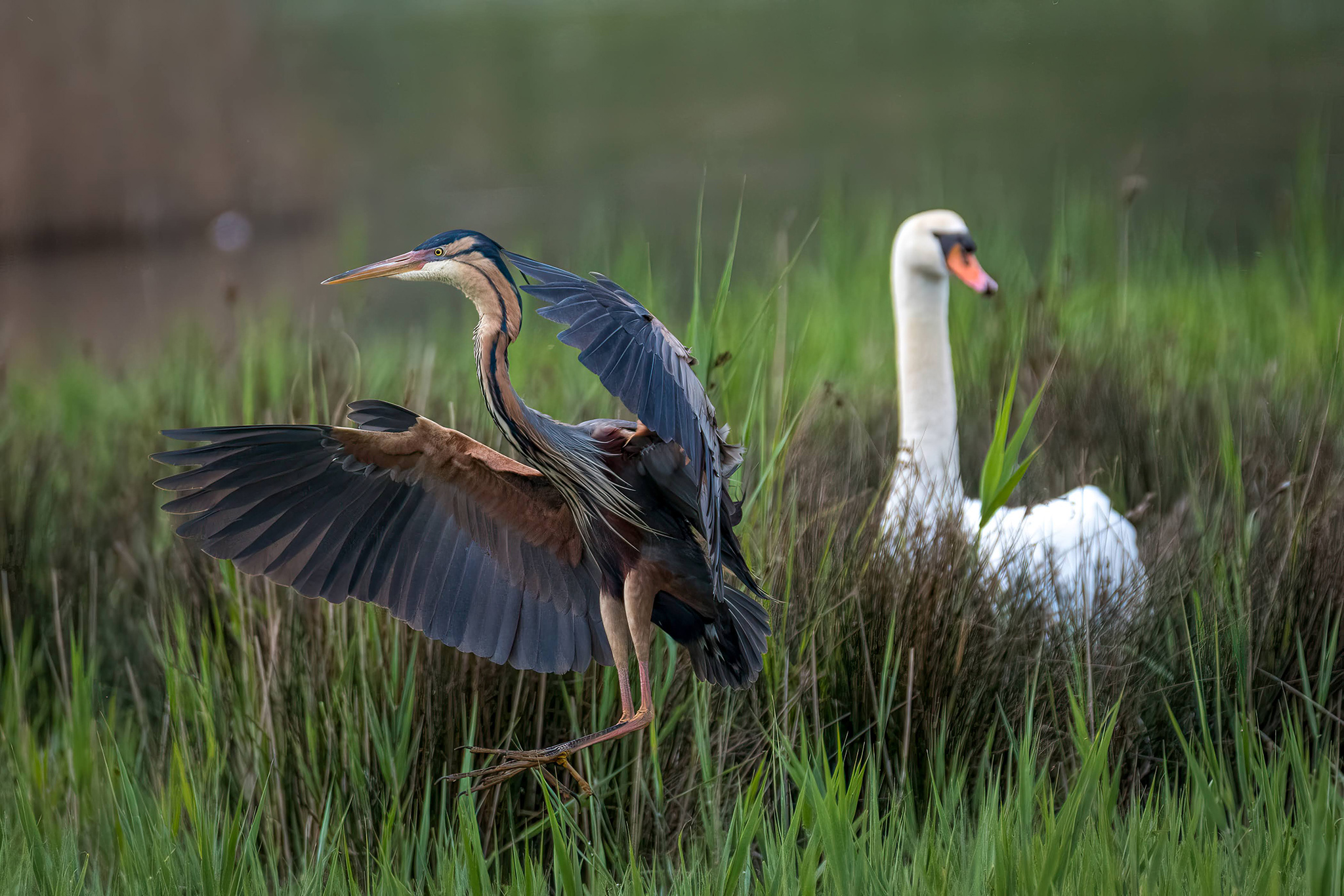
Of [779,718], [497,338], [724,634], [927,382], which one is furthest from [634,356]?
[927,382]

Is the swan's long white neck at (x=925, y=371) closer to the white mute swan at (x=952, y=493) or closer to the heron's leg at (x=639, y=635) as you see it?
the white mute swan at (x=952, y=493)

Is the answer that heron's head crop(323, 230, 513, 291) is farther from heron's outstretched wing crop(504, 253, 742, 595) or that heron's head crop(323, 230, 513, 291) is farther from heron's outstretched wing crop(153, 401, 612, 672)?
heron's outstretched wing crop(153, 401, 612, 672)

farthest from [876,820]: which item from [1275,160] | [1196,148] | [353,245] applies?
[1196,148]

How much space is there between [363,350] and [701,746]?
2562mm

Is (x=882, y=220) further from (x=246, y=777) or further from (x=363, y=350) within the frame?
(x=246, y=777)

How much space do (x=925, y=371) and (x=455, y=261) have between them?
6.27 ft

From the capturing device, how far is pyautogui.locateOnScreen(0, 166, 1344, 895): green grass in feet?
5.67

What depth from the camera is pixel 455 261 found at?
4.94 feet

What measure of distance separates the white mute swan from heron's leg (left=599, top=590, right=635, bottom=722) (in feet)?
2.52

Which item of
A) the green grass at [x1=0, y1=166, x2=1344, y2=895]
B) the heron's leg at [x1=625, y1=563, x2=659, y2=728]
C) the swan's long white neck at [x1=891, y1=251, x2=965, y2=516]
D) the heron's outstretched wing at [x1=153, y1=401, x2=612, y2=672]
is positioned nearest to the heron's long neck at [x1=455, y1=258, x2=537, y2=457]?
the heron's outstretched wing at [x1=153, y1=401, x2=612, y2=672]

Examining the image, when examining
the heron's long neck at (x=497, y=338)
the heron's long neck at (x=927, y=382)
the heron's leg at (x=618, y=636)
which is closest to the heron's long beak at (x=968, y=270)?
the heron's long neck at (x=927, y=382)

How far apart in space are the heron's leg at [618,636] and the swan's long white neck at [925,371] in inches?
54.3

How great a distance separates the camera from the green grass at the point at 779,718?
173 cm

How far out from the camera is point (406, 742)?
6.80ft
